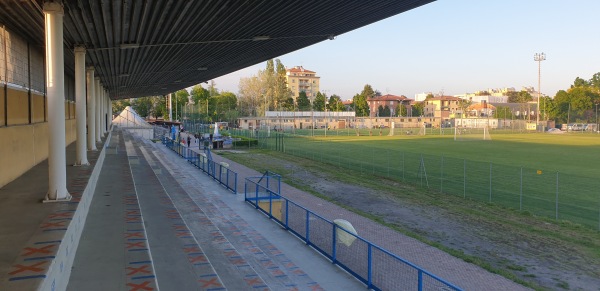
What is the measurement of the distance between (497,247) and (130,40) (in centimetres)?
1498

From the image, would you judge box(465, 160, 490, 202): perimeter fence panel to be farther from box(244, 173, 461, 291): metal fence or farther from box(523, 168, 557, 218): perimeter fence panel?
box(244, 173, 461, 291): metal fence

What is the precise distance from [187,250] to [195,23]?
8.15 meters

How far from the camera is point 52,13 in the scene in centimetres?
1087

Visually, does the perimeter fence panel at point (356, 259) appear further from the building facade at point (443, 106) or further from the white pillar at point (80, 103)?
the building facade at point (443, 106)

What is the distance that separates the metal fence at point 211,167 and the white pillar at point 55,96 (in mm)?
9054

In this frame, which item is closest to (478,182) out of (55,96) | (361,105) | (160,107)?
(55,96)

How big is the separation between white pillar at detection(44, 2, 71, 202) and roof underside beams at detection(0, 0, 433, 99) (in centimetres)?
86

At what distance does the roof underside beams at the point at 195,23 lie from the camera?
1298 cm

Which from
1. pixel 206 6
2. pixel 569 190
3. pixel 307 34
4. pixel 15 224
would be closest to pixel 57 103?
pixel 15 224

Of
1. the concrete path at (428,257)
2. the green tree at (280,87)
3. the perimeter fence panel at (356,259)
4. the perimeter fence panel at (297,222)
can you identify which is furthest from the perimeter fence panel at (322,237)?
the green tree at (280,87)

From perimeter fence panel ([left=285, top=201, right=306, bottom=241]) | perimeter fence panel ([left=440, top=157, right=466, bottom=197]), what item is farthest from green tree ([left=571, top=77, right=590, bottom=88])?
perimeter fence panel ([left=285, top=201, right=306, bottom=241])

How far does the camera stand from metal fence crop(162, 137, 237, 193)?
21531 mm

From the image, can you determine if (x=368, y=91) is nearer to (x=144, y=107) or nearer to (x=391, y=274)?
(x=144, y=107)

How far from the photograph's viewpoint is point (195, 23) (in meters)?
15.8
